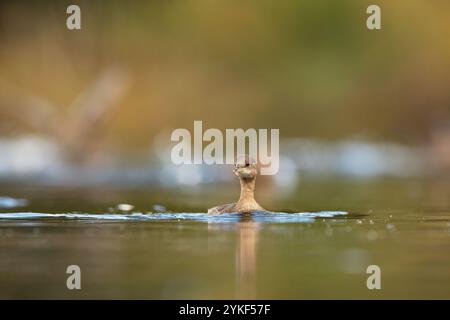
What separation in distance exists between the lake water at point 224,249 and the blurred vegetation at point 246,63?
30.5 metres

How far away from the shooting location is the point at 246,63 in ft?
178

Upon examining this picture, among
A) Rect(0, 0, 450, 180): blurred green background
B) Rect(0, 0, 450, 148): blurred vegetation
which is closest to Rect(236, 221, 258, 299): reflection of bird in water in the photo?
Rect(0, 0, 450, 180): blurred green background

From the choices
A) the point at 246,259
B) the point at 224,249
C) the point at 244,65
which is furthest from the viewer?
the point at 244,65

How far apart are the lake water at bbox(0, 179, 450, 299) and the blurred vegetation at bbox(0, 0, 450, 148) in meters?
30.5

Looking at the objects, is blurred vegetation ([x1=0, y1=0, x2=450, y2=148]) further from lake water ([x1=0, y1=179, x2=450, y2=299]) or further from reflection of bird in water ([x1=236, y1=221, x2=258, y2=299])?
reflection of bird in water ([x1=236, y1=221, x2=258, y2=299])

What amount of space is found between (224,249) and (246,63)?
4222cm

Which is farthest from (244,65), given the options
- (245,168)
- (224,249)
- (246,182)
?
(224,249)

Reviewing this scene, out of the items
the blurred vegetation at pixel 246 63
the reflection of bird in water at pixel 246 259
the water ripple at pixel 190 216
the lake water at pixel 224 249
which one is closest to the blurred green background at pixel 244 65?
the blurred vegetation at pixel 246 63

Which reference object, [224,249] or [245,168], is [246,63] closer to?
[245,168]

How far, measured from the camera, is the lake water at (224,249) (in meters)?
9.93

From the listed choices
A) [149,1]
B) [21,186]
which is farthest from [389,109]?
[21,186]

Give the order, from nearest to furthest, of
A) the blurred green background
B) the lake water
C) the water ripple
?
the lake water
the water ripple
the blurred green background

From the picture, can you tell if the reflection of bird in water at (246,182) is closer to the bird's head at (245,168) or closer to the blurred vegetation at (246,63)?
the bird's head at (245,168)

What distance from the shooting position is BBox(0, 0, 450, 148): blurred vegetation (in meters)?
51.2
